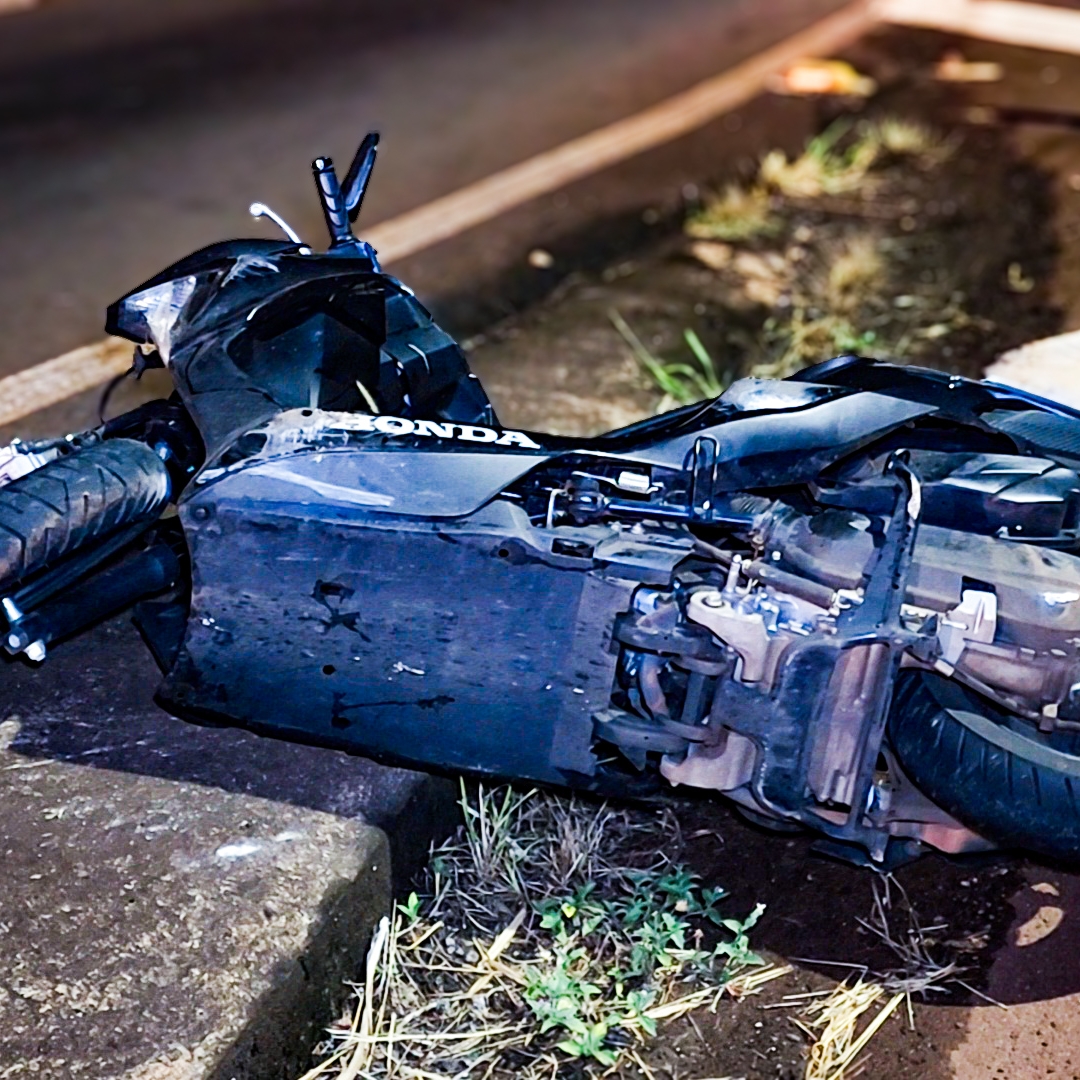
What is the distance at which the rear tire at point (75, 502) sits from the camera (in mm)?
2729

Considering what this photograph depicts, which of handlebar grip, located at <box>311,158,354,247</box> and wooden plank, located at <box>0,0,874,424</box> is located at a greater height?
handlebar grip, located at <box>311,158,354,247</box>

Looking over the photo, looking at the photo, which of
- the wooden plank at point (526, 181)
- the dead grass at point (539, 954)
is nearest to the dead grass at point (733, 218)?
the wooden plank at point (526, 181)

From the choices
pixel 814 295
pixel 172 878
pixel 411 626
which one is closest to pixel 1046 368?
pixel 814 295

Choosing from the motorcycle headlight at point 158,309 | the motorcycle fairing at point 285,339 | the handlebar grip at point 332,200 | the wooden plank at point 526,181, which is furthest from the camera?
the wooden plank at point 526,181

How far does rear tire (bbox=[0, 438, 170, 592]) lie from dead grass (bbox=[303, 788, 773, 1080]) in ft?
2.90

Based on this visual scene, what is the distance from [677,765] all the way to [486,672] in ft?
1.25

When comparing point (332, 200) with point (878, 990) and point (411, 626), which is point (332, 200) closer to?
point (411, 626)

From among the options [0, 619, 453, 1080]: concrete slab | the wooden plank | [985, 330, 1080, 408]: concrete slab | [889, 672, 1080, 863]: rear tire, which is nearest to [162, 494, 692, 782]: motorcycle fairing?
[0, 619, 453, 1080]: concrete slab

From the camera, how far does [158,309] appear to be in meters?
3.04

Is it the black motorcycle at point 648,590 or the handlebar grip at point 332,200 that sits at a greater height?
the handlebar grip at point 332,200

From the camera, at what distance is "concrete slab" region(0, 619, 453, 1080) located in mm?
2346

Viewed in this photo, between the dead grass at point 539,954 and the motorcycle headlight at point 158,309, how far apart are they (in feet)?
3.73

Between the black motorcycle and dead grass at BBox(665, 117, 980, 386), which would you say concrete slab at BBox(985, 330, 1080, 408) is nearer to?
dead grass at BBox(665, 117, 980, 386)

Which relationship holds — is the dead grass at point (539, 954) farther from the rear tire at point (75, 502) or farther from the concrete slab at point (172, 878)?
the rear tire at point (75, 502)
